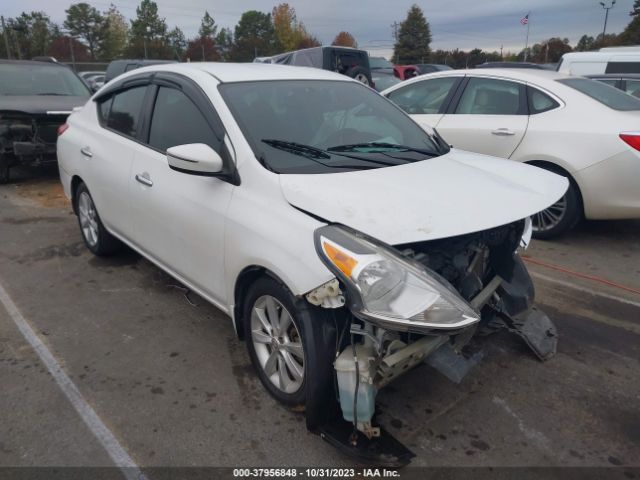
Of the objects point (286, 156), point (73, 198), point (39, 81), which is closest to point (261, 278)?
point (286, 156)

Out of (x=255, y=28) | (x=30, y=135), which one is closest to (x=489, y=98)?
(x=30, y=135)

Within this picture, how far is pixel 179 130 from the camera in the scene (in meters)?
3.30

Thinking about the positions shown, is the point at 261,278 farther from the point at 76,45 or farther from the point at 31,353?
the point at 76,45

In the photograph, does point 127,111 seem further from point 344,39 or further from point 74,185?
point 344,39

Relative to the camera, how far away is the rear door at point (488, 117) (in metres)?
5.40

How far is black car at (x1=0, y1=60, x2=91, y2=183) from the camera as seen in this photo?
7129mm

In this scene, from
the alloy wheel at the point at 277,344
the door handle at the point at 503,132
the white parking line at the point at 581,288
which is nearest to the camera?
the alloy wheel at the point at 277,344

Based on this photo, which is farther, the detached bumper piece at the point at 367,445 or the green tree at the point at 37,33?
the green tree at the point at 37,33

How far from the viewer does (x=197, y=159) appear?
2.69m

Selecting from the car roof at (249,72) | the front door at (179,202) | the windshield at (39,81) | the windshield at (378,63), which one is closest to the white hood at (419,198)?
the front door at (179,202)

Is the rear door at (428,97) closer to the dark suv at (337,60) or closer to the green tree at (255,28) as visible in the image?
the dark suv at (337,60)

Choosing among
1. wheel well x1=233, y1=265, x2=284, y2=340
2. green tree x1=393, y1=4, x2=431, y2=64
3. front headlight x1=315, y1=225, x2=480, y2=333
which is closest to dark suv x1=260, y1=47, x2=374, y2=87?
wheel well x1=233, y1=265, x2=284, y2=340

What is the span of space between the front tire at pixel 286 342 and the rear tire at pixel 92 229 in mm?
2315

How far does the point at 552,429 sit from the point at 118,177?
332 cm
